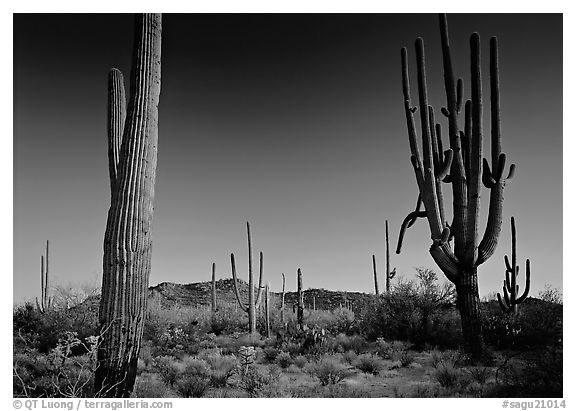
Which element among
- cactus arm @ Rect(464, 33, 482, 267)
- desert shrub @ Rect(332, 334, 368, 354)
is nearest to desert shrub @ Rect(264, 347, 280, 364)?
desert shrub @ Rect(332, 334, 368, 354)

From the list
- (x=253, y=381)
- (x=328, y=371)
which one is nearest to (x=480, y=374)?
(x=328, y=371)

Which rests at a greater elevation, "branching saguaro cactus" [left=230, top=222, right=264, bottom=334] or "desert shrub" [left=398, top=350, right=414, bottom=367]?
"branching saguaro cactus" [left=230, top=222, right=264, bottom=334]

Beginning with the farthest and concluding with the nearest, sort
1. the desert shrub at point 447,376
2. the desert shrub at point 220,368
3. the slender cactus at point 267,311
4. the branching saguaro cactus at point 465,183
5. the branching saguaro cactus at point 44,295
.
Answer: the slender cactus at point 267,311, the branching saguaro cactus at point 44,295, the branching saguaro cactus at point 465,183, the desert shrub at point 220,368, the desert shrub at point 447,376

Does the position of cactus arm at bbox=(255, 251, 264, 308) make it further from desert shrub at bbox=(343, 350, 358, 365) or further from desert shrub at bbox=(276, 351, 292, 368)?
desert shrub at bbox=(343, 350, 358, 365)

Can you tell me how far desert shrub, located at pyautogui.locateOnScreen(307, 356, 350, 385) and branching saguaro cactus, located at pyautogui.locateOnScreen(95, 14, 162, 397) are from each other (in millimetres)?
1936

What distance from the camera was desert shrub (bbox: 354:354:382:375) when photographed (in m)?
6.44

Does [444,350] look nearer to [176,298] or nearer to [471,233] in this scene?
[471,233]

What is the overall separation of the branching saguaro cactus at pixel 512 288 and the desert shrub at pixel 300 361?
102 inches

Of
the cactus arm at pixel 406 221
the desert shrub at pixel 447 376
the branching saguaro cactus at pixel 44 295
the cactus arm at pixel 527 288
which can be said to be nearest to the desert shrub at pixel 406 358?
the desert shrub at pixel 447 376

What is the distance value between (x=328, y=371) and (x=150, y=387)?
1851 mm

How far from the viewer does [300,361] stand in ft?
21.7

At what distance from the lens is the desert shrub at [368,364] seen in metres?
6.44

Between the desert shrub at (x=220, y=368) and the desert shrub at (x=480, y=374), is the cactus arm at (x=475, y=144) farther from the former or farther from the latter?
the desert shrub at (x=220, y=368)
